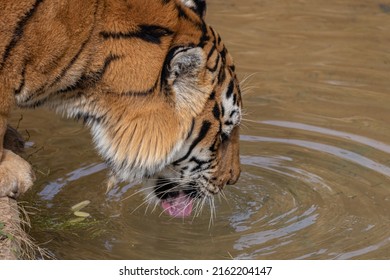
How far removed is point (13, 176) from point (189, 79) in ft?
3.27

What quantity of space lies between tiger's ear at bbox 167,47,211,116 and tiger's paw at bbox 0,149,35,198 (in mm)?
859

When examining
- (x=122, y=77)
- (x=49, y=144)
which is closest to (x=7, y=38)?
(x=122, y=77)

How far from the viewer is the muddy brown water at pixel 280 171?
494 cm

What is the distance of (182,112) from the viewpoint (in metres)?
4.21

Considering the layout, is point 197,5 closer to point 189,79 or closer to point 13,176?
point 189,79

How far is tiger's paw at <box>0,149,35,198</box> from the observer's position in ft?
14.5

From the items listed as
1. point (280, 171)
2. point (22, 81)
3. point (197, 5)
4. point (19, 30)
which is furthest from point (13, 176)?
point (280, 171)

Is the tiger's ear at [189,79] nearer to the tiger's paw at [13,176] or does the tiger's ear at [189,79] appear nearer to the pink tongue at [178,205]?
the pink tongue at [178,205]

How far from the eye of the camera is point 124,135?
420 centimetres

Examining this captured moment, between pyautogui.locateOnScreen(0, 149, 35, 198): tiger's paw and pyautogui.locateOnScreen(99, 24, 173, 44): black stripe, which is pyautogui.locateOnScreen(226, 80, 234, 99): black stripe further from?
pyautogui.locateOnScreen(0, 149, 35, 198): tiger's paw

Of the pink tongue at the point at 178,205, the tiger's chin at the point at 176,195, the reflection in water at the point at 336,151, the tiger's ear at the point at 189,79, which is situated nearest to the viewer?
the tiger's ear at the point at 189,79

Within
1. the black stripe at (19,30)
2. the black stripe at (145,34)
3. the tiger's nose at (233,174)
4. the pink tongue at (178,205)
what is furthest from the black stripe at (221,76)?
the black stripe at (19,30)
